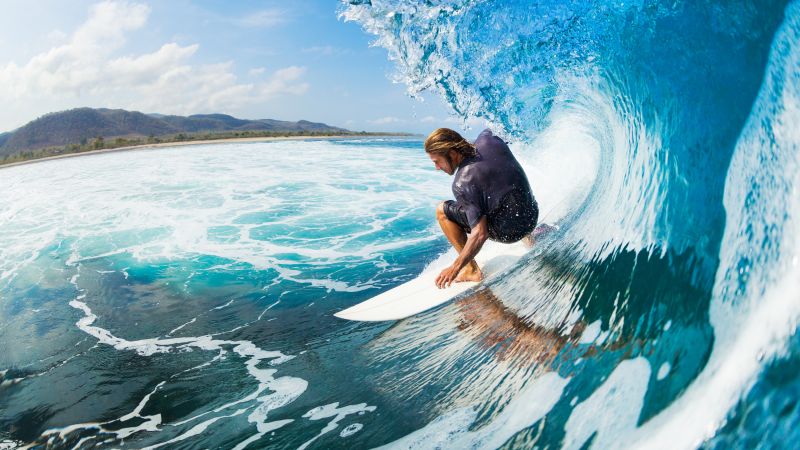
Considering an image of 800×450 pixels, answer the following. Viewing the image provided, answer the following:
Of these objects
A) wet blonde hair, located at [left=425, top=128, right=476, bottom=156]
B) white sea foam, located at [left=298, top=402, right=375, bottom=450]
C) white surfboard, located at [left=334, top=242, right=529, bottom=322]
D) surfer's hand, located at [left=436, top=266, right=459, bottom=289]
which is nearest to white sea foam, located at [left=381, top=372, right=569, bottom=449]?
white sea foam, located at [left=298, top=402, right=375, bottom=450]

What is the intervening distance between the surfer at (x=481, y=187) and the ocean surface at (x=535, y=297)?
1.62 ft

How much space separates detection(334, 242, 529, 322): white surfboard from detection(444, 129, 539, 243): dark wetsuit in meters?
0.62

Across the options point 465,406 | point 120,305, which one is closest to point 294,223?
point 120,305

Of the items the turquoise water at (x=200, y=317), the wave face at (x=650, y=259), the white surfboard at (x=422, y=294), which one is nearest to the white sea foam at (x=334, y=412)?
the turquoise water at (x=200, y=317)

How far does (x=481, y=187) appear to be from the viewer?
3010mm

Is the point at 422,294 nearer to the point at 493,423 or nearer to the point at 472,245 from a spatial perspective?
the point at 472,245

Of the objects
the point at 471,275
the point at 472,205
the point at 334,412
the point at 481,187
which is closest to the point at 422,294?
the point at 471,275

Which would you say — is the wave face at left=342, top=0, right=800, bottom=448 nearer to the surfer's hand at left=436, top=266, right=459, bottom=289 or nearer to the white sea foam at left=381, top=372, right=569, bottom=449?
the white sea foam at left=381, top=372, right=569, bottom=449

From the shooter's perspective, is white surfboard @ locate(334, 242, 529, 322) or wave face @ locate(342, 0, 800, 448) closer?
wave face @ locate(342, 0, 800, 448)

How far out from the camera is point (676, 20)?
262cm

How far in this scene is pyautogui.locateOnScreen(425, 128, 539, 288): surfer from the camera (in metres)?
3.00

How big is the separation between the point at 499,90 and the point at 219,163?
17.9m

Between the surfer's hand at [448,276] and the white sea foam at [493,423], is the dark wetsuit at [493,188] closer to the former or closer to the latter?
the surfer's hand at [448,276]

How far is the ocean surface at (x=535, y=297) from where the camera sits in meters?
1.40
